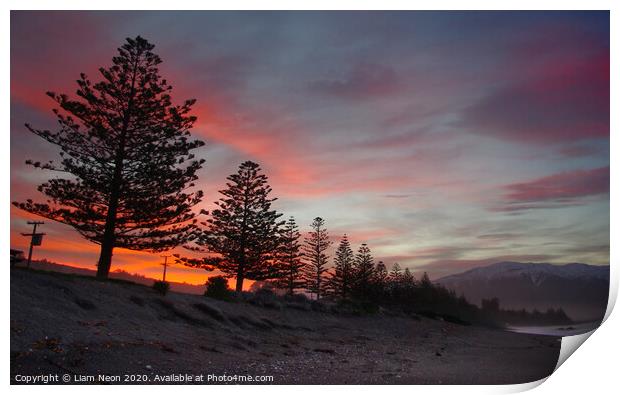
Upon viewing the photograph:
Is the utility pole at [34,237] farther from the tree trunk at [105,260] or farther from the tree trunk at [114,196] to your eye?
the tree trunk at [114,196]

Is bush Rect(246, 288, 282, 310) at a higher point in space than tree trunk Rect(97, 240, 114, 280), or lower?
lower

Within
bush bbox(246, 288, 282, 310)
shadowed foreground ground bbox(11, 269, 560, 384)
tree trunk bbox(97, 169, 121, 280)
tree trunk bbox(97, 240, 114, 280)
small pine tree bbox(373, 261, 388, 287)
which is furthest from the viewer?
bush bbox(246, 288, 282, 310)

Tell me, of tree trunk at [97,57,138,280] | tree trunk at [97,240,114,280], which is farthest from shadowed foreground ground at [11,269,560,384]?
tree trunk at [97,57,138,280]

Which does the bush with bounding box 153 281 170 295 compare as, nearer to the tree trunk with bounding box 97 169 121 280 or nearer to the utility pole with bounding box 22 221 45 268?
the tree trunk with bounding box 97 169 121 280

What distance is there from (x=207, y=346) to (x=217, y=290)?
6.82 metres

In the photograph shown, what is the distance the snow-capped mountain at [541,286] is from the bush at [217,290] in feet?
24.8

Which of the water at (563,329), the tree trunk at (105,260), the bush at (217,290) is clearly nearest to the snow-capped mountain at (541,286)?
the water at (563,329)

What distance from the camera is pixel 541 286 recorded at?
6.93 m

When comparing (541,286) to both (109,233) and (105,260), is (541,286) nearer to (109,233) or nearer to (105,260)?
(105,260)

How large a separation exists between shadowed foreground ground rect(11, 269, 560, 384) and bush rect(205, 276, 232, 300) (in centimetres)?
311

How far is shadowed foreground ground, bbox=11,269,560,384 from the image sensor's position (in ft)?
18.4

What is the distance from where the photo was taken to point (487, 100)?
6.60m
